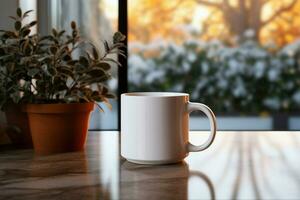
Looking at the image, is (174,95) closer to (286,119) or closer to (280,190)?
(280,190)

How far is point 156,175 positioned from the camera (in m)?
0.76

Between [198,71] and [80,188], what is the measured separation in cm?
439

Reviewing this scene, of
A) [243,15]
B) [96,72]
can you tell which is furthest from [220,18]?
[96,72]

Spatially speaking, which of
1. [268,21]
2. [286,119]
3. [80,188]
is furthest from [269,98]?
[80,188]

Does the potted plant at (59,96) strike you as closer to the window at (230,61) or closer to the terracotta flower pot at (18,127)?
the terracotta flower pot at (18,127)

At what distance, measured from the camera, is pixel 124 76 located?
1.54m

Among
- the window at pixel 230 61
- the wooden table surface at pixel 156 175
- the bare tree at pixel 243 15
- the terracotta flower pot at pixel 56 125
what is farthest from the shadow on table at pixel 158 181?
the bare tree at pixel 243 15

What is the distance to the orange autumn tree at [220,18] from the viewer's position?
466 cm

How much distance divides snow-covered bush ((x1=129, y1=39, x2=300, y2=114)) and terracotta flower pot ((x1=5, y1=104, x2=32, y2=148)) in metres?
3.85

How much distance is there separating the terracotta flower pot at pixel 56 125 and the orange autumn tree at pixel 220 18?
3731 mm

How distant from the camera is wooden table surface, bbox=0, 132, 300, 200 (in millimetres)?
655

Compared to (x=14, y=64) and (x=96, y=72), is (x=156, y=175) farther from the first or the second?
(x=14, y=64)

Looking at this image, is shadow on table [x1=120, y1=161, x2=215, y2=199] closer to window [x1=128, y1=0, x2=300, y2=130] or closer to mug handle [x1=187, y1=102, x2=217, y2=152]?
mug handle [x1=187, y1=102, x2=217, y2=152]

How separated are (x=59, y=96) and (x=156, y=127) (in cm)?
30
